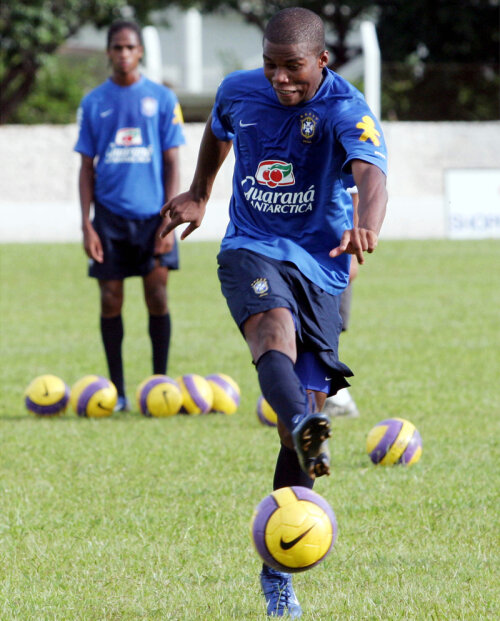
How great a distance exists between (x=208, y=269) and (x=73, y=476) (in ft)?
42.7

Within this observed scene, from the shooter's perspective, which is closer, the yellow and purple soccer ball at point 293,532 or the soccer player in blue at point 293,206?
the yellow and purple soccer ball at point 293,532

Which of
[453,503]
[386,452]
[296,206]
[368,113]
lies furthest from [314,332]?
[386,452]

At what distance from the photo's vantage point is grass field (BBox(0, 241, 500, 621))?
408cm

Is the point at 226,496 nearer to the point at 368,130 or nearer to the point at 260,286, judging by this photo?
the point at 260,286

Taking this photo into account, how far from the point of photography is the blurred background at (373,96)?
24.7 meters

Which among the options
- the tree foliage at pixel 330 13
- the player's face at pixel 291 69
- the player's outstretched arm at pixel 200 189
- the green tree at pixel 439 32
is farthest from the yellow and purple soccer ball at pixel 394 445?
the tree foliage at pixel 330 13

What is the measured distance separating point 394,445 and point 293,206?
2.28 m

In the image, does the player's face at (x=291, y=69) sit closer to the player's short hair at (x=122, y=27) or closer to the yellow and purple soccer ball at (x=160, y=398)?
the yellow and purple soccer ball at (x=160, y=398)

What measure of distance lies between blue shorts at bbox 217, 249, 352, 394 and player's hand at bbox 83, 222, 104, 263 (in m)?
3.56

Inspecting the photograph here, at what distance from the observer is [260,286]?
418 cm

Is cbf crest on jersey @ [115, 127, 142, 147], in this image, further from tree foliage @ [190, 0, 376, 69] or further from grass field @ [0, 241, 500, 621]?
tree foliage @ [190, 0, 376, 69]

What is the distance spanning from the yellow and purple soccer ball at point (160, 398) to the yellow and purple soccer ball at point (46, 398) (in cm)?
55

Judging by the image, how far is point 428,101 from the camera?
Result: 91.9ft

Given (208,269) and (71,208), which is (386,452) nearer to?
(208,269)
